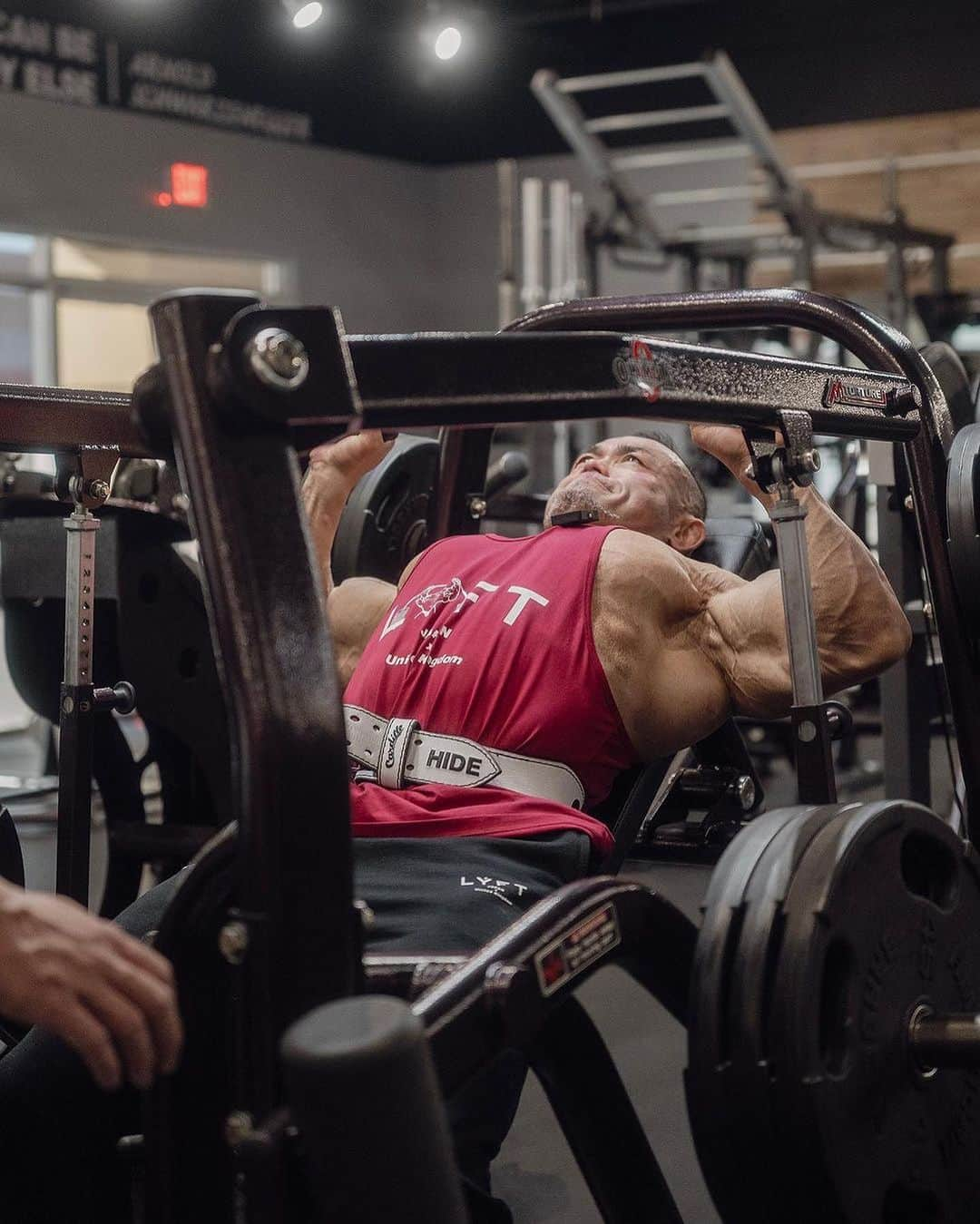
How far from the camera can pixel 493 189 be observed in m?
10.0

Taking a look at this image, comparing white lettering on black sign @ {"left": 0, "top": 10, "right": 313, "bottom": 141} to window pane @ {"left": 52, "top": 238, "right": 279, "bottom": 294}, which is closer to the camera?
white lettering on black sign @ {"left": 0, "top": 10, "right": 313, "bottom": 141}

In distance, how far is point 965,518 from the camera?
6.62 ft

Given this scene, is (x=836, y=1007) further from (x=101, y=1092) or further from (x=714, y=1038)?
(x=101, y=1092)

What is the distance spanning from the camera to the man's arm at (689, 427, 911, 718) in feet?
6.57

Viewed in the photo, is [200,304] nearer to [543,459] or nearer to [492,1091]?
[492,1091]

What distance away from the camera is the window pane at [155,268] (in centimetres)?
796

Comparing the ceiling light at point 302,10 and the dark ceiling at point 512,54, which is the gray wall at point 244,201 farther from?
the ceiling light at point 302,10

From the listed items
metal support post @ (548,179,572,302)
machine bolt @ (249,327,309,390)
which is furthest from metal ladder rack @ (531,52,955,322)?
machine bolt @ (249,327,309,390)

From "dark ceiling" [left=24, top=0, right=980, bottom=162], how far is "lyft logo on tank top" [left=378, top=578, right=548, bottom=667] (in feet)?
21.7

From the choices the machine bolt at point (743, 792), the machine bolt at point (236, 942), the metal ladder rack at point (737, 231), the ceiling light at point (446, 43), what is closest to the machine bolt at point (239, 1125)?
the machine bolt at point (236, 942)

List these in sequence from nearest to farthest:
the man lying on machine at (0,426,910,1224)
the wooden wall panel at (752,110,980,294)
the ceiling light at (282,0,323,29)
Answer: the man lying on machine at (0,426,910,1224), the ceiling light at (282,0,323,29), the wooden wall panel at (752,110,980,294)

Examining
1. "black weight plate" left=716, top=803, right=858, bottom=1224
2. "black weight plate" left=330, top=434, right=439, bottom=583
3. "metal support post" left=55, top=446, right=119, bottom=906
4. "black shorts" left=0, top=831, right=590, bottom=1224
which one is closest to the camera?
"black weight plate" left=716, top=803, right=858, bottom=1224

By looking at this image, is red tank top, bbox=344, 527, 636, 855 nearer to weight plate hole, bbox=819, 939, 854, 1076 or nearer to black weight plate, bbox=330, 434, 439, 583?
weight plate hole, bbox=819, 939, 854, 1076

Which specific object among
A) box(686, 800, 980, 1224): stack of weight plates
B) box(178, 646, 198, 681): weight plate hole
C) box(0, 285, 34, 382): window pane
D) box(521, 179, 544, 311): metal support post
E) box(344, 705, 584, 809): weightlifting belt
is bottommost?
box(686, 800, 980, 1224): stack of weight plates
